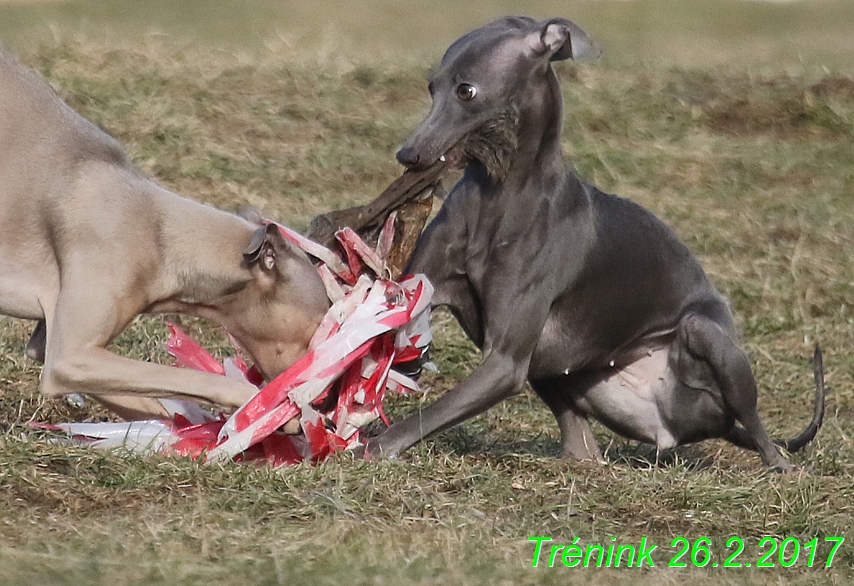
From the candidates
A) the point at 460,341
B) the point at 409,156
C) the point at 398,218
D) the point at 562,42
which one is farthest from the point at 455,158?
the point at 460,341

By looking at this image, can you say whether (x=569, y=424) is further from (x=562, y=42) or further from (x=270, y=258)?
(x=562, y=42)

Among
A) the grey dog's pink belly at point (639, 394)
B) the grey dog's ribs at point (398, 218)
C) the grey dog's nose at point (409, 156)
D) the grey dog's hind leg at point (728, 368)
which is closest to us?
the grey dog's nose at point (409, 156)

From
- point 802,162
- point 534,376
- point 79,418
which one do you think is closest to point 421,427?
point 534,376

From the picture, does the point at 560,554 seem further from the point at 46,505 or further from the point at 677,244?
the point at 677,244

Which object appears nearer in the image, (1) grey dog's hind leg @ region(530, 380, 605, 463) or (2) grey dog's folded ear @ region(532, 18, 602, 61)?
(2) grey dog's folded ear @ region(532, 18, 602, 61)

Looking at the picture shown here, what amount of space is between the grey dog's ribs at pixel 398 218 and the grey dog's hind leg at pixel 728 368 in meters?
1.21

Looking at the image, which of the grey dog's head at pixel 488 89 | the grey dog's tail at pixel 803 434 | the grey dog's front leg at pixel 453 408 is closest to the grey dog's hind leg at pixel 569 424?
the grey dog's tail at pixel 803 434

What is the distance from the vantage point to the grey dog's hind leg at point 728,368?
18.0 ft

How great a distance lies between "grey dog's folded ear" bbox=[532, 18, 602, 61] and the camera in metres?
5.04

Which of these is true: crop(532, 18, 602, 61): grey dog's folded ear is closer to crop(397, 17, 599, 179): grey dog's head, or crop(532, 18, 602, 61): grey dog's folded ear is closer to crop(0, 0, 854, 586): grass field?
crop(397, 17, 599, 179): grey dog's head

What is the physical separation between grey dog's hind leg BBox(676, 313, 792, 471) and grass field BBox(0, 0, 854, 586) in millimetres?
236

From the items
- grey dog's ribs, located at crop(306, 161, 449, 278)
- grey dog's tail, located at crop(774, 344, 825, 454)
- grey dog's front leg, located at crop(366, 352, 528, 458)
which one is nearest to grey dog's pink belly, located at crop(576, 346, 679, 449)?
grey dog's tail, located at crop(774, 344, 825, 454)

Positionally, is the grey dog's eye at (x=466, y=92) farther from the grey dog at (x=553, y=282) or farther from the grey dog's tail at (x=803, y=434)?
the grey dog's tail at (x=803, y=434)

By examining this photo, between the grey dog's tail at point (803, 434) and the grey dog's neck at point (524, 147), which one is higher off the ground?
the grey dog's neck at point (524, 147)
